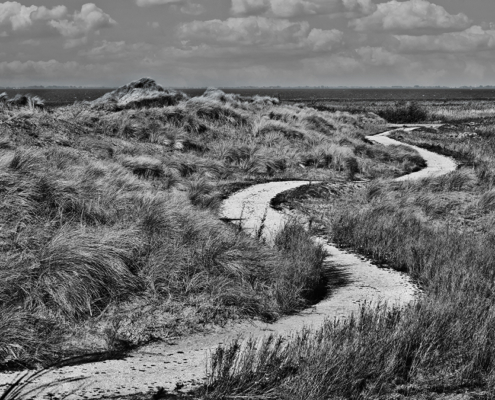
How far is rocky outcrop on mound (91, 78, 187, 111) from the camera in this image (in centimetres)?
2731

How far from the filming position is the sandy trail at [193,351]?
4.39 metres

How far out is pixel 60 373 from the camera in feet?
15.0

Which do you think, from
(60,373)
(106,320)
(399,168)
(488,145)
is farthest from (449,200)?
(488,145)

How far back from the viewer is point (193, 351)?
5277mm

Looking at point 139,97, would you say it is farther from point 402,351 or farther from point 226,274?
point 402,351

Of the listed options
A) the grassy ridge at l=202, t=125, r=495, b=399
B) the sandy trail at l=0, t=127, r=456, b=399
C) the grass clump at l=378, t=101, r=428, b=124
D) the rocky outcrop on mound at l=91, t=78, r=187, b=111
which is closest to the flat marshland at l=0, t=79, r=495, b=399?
the grassy ridge at l=202, t=125, r=495, b=399

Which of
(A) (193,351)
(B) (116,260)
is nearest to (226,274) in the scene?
A: (B) (116,260)

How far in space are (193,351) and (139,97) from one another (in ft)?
81.2

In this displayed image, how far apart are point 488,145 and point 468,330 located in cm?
2777

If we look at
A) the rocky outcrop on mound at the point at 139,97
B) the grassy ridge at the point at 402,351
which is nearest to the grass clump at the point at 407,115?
the rocky outcrop on mound at the point at 139,97

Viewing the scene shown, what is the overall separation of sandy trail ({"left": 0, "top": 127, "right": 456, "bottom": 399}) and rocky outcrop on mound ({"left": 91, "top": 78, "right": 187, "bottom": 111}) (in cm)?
1957

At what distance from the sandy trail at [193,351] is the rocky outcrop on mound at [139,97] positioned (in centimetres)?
1957

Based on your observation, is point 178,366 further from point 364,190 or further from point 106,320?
point 364,190

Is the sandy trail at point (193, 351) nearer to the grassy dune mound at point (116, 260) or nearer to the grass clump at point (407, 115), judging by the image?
the grassy dune mound at point (116, 260)
